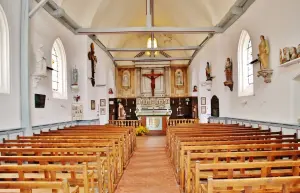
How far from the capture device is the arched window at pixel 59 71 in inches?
413

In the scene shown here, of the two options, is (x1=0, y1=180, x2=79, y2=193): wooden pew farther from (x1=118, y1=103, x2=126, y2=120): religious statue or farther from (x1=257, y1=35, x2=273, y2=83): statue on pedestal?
(x1=118, y1=103, x2=126, y2=120): religious statue

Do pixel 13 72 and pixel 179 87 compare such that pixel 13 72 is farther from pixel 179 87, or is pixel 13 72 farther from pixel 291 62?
pixel 179 87

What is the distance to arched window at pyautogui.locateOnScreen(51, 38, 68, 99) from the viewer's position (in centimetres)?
1050

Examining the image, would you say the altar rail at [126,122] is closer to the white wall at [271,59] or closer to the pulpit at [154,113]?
the pulpit at [154,113]

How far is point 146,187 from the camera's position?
533 centimetres

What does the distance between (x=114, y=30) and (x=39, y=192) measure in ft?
29.4

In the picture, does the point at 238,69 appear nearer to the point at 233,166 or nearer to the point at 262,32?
the point at 262,32

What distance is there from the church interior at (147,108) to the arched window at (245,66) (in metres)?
0.04

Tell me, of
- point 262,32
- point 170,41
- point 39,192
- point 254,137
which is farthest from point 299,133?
point 170,41

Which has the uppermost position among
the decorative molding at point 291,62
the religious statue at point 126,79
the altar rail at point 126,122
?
the religious statue at point 126,79

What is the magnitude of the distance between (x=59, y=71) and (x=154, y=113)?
8014 millimetres

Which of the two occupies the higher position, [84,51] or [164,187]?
[84,51]

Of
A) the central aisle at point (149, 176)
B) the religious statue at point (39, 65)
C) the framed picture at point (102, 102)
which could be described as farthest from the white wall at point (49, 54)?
the framed picture at point (102, 102)

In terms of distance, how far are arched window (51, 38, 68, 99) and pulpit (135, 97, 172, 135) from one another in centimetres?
631
